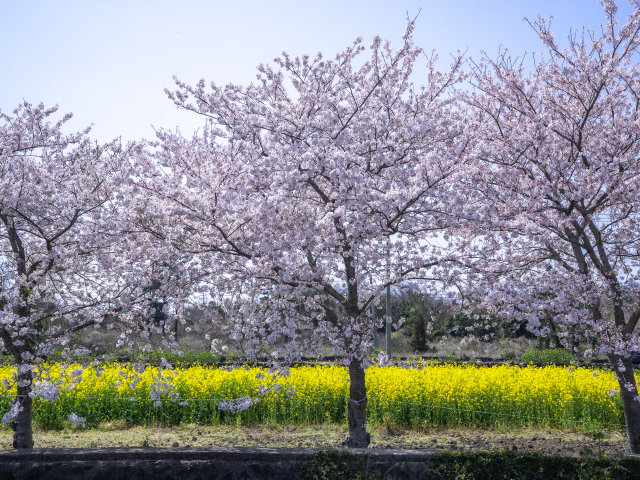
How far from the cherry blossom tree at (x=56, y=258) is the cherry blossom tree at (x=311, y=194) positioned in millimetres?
793

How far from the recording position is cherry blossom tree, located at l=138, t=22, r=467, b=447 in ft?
20.0

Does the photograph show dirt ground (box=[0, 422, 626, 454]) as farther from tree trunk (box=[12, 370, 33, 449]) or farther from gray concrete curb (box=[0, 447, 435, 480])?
gray concrete curb (box=[0, 447, 435, 480])

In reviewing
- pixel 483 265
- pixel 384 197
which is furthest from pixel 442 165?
pixel 483 265

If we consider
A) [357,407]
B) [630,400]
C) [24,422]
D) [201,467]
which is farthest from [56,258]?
[630,400]

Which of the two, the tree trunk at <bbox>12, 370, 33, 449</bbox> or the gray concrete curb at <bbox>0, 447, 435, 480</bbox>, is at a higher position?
the tree trunk at <bbox>12, 370, 33, 449</bbox>

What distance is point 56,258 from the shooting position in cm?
643

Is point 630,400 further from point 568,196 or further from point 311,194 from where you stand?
point 311,194

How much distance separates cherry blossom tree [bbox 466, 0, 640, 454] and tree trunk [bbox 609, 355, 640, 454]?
0.04 ft

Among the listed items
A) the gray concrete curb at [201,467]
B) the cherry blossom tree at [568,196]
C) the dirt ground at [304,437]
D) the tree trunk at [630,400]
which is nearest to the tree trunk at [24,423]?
the dirt ground at [304,437]

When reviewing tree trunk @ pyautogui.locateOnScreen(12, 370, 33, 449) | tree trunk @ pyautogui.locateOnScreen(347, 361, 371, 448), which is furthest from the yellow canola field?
tree trunk @ pyautogui.locateOnScreen(347, 361, 371, 448)

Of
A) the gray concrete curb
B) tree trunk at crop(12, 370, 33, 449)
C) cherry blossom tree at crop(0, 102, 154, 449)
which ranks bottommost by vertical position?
the gray concrete curb

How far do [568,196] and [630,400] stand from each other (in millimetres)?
2955

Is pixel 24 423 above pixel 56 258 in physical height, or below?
below

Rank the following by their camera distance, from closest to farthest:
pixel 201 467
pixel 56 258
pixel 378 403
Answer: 1. pixel 201 467
2. pixel 56 258
3. pixel 378 403
